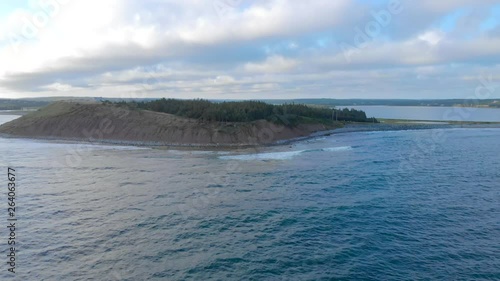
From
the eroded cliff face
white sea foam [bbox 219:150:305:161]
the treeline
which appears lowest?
white sea foam [bbox 219:150:305:161]

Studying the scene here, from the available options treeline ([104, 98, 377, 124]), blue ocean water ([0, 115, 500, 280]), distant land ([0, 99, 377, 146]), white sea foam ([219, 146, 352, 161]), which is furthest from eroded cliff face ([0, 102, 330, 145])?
blue ocean water ([0, 115, 500, 280])

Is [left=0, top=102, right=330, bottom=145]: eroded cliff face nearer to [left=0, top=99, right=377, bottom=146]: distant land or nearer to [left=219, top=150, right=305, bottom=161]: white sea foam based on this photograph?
[left=0, top=99, right=377, bottom=146]: distant land

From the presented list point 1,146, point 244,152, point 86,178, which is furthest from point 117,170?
point 1,146

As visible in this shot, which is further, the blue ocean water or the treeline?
the treeline

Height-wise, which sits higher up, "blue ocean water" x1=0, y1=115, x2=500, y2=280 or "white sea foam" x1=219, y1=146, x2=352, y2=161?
"white sea foam" x1=219, y1=146, x2=352, y2=161

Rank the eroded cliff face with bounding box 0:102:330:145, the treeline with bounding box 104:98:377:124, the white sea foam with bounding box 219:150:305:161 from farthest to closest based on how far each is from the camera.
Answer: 1. the treeline with bounding box 104:98:377:124
2. the eroded cliff face with bounding box 0:102:330:145
3. the white sea foam with bounding box 219:150:305:161

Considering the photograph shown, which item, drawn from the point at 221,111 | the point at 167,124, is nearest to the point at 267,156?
the point at 221,111

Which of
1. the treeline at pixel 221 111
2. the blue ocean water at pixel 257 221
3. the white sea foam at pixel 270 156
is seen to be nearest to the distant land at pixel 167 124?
the treeline at pixel 221 111

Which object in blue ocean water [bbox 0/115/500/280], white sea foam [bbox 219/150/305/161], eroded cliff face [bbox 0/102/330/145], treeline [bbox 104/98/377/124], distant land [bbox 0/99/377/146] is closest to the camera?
blue ocean water [bbox 0/115/500/280]

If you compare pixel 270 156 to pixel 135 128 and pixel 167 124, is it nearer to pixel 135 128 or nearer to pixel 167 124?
pixel 167 124
